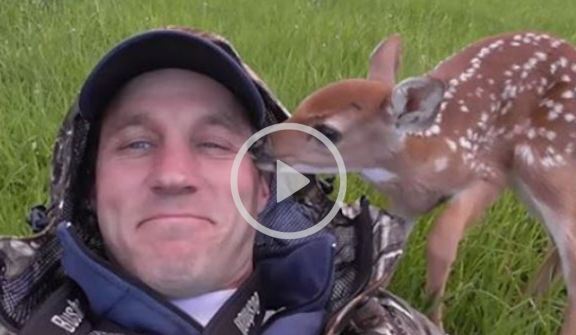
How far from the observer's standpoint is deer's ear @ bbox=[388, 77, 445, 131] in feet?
6.79

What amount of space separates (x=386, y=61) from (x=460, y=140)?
260mm

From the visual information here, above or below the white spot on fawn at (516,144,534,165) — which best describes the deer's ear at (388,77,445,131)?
above

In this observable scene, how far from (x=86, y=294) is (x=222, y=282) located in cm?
24

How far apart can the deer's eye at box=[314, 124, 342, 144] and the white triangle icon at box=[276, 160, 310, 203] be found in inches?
3.9

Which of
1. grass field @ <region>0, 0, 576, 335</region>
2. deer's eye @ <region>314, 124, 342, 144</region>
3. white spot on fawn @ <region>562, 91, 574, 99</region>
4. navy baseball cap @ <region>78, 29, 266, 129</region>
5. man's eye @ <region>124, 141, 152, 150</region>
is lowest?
grass field @ <region>0, 0, 576, 335</region>

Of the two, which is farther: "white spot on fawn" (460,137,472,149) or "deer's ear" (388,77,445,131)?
"white spot on fawn" (460,137,472,149)

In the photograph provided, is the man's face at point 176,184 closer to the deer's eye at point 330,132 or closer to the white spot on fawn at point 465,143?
the deer's eye at point 330,132

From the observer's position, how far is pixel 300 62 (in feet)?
13.4

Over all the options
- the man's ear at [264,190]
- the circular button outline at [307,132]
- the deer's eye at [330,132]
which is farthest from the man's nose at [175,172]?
the deer's eye at [330,132]

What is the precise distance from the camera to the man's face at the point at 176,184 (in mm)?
1847

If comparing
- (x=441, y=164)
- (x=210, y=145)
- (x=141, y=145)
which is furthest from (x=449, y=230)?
(x=141, y=145)

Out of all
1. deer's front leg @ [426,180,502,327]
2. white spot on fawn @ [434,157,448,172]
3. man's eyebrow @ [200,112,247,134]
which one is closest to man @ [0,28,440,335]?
man's eyebrow @ [200,112,247,134]

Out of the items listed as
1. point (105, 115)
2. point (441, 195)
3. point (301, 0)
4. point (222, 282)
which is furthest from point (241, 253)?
point (301, 0)

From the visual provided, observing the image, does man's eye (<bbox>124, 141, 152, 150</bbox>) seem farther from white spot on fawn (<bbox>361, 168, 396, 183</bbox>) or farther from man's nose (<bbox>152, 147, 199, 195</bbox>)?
white spot on fawn (<bbox>361, 168, 396, 183</bbox>)
